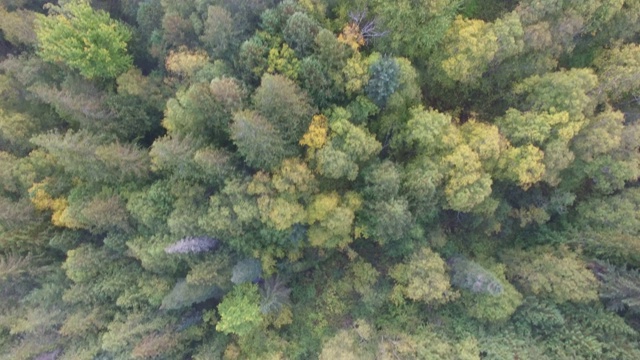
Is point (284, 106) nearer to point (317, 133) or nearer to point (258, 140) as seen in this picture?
point (258, 140)

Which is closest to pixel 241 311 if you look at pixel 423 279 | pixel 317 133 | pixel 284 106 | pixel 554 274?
pixel 423 279

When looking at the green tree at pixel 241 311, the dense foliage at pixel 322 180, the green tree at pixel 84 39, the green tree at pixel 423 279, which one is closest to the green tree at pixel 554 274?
the dense foliage at pixel 322 180

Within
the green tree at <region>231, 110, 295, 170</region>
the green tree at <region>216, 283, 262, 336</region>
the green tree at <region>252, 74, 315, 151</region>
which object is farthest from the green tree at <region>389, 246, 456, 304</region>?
the green tree at <region>252, 74, 315, 151</region>

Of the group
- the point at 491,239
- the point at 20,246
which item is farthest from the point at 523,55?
the point at 20,246

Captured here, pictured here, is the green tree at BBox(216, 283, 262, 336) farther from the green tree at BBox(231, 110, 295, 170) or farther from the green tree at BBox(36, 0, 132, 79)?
Answer: the green tree at BBox(36, 0, 132, 79)

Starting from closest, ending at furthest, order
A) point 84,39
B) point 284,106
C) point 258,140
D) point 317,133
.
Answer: point 258,140
point 284,106
point 317,133
point 84,39

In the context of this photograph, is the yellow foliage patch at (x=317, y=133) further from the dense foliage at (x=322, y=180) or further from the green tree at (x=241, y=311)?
the green tree at (x=241, y=311)
